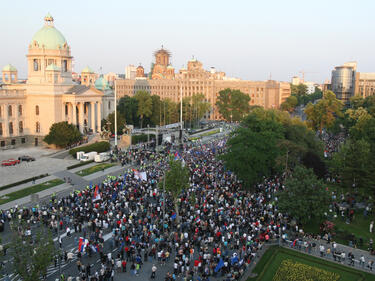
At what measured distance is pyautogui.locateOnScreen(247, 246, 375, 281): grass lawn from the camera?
76.5 feet

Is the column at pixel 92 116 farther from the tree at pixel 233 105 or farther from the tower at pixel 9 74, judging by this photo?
the tree at pixel 233 105

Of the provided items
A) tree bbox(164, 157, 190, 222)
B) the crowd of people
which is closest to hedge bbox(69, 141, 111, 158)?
the crowd of people

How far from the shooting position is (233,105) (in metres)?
109

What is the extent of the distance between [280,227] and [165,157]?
2704 centimetres

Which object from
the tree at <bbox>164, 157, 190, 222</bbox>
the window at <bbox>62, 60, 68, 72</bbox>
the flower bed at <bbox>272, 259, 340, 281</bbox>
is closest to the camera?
the flower bed at <bbox>272, 259, 340, 281</bbox>

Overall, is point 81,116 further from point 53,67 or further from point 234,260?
point 234,260

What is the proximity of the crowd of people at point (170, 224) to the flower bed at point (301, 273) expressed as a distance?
2.03 metres

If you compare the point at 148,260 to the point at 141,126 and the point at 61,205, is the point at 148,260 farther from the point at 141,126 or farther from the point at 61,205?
the point at 141,126

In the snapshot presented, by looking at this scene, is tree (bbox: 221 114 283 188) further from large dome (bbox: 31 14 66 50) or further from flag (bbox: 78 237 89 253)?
large dome (bbox: 31 14 66 50)

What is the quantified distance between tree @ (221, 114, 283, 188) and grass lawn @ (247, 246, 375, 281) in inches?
463

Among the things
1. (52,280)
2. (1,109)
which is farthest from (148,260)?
(1,109)

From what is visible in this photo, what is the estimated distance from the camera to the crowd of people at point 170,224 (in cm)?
2300

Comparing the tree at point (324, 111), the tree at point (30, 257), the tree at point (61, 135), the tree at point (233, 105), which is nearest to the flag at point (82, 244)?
the tree at point (30, 257)

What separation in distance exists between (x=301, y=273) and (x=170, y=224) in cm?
1021
